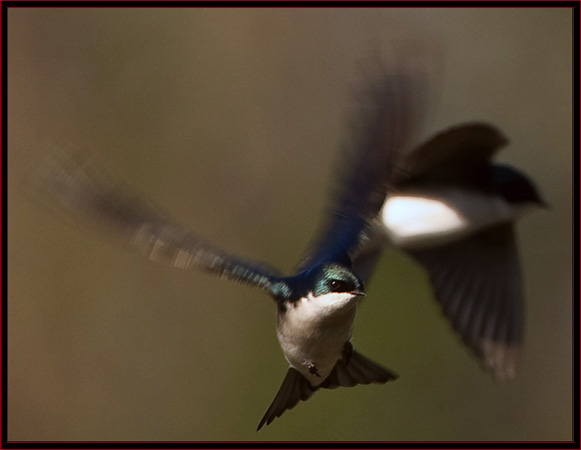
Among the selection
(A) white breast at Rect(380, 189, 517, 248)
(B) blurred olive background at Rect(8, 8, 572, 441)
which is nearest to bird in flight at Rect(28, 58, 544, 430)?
(A) white breast at Rect(380, 189, 517, 248)

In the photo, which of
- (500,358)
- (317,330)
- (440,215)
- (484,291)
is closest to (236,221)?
(440,215)

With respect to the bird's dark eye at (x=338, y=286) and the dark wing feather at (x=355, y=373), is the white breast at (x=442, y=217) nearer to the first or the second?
the dark wing feather at (x=355, y=373)

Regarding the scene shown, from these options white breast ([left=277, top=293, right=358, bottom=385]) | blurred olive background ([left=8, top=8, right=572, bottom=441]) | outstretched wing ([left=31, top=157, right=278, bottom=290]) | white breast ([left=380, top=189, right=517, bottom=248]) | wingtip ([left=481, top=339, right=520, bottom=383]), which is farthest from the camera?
blurred olive background ([left=8, top=8, right=572, bottom=441])

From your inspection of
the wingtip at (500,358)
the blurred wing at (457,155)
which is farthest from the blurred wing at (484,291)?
the blurred wing at (457,155)

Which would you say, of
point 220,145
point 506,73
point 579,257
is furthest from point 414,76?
point 506,73

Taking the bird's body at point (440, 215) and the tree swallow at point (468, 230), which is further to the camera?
the bird's body at point (440, 215)

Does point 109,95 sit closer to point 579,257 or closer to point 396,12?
point 396,12

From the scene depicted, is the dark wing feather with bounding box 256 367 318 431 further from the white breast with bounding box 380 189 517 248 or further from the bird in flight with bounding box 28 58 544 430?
the white breast with bounding box 380 189 517 248
